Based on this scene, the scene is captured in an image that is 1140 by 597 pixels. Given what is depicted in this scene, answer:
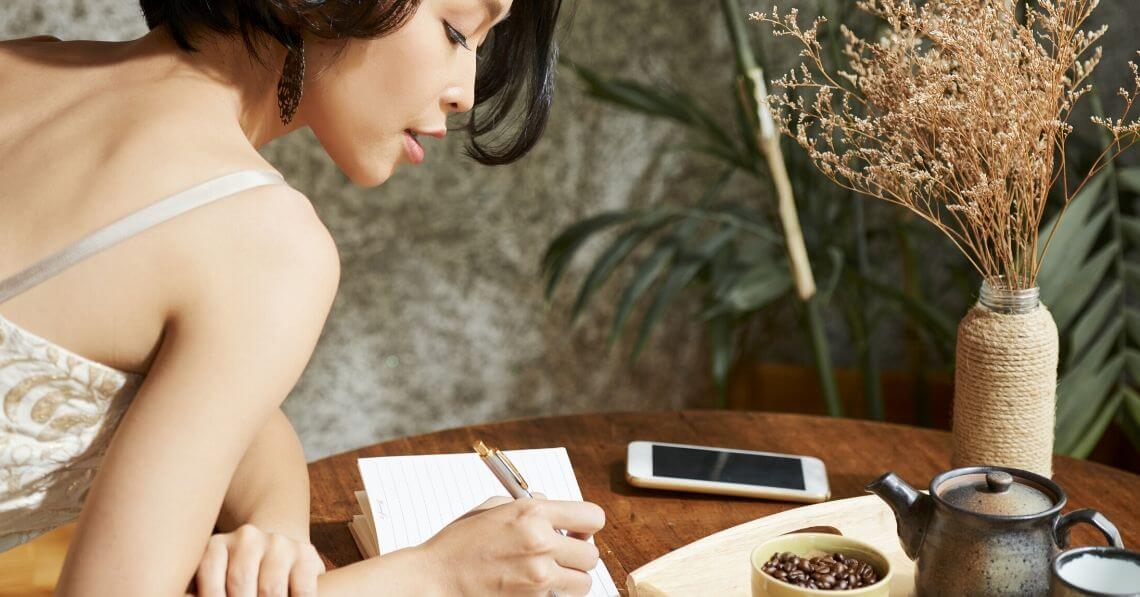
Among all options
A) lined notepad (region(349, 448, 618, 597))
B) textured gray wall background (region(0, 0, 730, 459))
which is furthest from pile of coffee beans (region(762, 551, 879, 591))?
textured gray wall background (region(0, 0, 730, 459))

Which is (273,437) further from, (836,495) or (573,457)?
(836,495)

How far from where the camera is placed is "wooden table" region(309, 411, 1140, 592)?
1.20 meters

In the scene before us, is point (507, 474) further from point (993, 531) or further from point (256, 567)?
point (993, 531)

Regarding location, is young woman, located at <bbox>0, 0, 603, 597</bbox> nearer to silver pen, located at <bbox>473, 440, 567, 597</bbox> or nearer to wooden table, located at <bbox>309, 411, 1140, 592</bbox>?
silver pen, located at <bbox>473, 440, 567, 597</bbox>

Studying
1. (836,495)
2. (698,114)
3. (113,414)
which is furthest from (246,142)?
(698,114)

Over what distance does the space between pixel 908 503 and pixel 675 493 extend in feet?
1.23

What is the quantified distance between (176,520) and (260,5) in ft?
1.38

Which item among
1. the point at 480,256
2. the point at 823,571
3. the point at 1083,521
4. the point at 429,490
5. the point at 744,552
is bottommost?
the point at 480,256

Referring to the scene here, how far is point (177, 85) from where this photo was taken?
95 centimetres

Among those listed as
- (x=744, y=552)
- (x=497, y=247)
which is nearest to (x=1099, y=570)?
(x=744, y=552)

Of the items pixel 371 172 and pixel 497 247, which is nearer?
pixel 371 172

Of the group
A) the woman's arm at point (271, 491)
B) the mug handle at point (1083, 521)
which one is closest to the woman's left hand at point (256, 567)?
the woman's arm at point (271, 491)

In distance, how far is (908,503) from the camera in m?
0.96

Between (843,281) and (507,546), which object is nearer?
(507,546)
